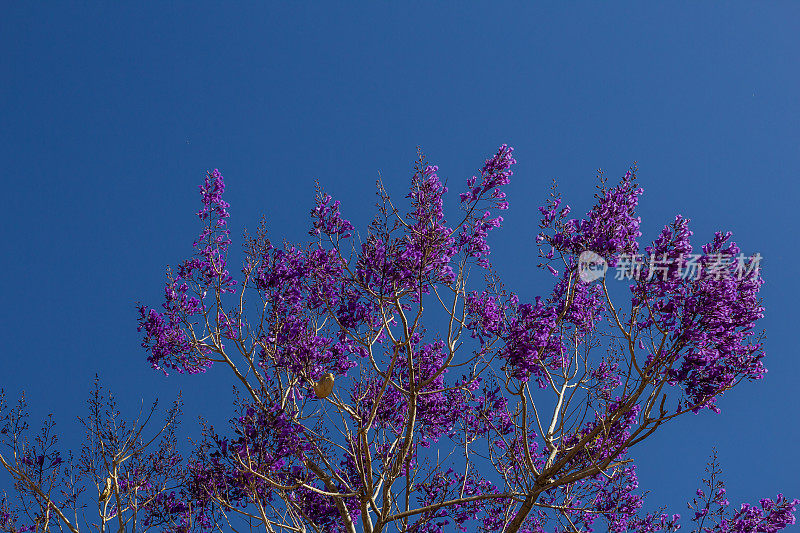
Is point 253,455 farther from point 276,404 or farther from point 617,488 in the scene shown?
point 617,488

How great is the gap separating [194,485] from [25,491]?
2803mm

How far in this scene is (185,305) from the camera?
8352mm

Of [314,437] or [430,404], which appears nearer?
[314,437]

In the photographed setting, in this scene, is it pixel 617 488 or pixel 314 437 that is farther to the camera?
pixel 617 488

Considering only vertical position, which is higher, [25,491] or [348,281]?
[348,281]

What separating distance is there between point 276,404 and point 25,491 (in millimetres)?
4492

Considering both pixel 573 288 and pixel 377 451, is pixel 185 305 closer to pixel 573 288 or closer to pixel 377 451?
pixel 377 451

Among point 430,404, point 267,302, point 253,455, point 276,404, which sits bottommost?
point 253,455

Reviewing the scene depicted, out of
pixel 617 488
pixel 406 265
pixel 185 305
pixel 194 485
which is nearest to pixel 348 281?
pixel 406 265

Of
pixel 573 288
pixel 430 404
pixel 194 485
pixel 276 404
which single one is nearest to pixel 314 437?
pixel 276 404

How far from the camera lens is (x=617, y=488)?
8516 mm

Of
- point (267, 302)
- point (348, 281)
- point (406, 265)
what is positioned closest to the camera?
point (406, 265)

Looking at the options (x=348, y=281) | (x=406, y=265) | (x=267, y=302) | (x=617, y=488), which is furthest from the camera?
(x=617, y=488)

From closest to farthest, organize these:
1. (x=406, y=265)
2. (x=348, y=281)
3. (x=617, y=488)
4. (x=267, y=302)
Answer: (x=406, y=265), (x=348, y=281), (x=267, y=302), (x=617, y=488)
